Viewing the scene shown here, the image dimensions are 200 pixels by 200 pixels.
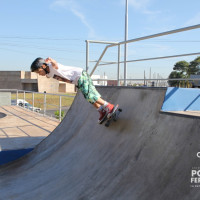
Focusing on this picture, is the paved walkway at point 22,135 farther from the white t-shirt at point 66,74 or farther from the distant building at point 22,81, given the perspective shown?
the distant building at point 22,81

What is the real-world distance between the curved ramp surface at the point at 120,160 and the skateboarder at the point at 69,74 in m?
0.44

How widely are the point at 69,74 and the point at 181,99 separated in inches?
60.4

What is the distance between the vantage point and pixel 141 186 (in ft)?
6.40

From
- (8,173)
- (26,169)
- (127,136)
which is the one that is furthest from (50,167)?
(127,136)

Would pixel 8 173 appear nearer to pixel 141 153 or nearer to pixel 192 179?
pixel 141 153

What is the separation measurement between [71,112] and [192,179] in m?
3.85

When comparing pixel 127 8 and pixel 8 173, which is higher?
pixel 127 8

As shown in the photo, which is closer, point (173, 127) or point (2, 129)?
point (173, 127)

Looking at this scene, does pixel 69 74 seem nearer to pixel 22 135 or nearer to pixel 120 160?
pixel 120 160

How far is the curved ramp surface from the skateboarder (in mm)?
437

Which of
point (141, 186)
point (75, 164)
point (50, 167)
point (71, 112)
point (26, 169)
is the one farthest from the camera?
point (71, 112)

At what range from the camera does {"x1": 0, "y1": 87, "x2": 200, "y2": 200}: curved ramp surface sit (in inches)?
72.6

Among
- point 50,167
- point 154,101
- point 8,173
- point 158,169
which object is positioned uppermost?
point 154,101

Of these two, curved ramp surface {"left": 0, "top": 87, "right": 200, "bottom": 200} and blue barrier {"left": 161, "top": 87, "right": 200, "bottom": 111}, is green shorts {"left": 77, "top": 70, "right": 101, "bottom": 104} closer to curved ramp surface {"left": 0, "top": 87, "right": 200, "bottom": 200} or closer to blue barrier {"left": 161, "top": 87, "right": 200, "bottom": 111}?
curved ramp surface {"left": 0, "top": 87, "right": 200, "bottom": 200}
